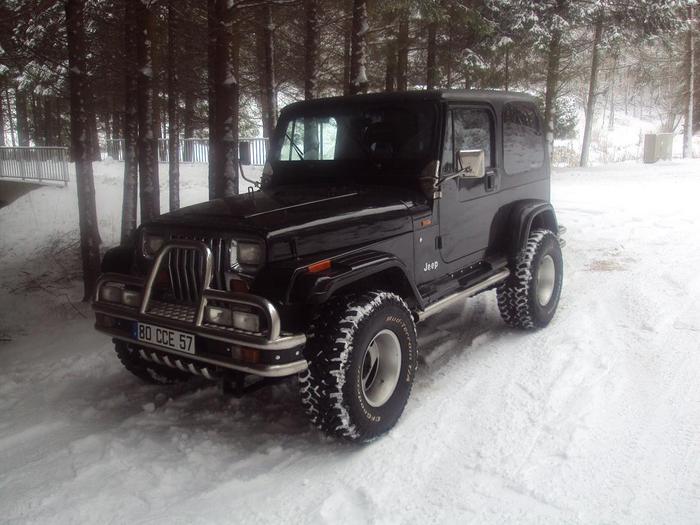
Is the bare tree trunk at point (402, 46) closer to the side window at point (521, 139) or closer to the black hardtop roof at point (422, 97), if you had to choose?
the side window at point (521, 139)

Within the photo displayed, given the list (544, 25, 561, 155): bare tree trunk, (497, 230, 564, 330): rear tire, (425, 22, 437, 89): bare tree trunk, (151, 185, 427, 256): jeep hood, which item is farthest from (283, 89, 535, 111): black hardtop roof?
(544, 25, 561, 155): bare tree trunk

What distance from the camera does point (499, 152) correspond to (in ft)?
16.1

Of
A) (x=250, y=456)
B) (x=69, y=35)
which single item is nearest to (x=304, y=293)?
(x=250, y=456)

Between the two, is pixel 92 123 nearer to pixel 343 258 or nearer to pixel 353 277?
pixel 343 258

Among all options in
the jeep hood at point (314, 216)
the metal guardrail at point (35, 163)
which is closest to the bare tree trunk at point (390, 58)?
the jeep hood at point (314, 216)

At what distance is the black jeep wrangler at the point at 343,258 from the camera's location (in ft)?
10.3

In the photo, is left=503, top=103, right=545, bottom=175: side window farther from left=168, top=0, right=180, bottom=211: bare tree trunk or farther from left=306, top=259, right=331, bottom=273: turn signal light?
left=168, top=0, right=180, bottom=211: bare tree trunk

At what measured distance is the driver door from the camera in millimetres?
4273

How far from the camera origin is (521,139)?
529 centimetres

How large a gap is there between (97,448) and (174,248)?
52.4 inches

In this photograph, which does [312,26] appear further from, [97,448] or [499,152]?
[97,448]

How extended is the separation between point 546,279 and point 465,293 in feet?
4.83

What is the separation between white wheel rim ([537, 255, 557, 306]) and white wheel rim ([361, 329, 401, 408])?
7.41ft

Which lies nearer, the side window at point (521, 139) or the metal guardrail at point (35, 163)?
the side window at point (521, 139)
